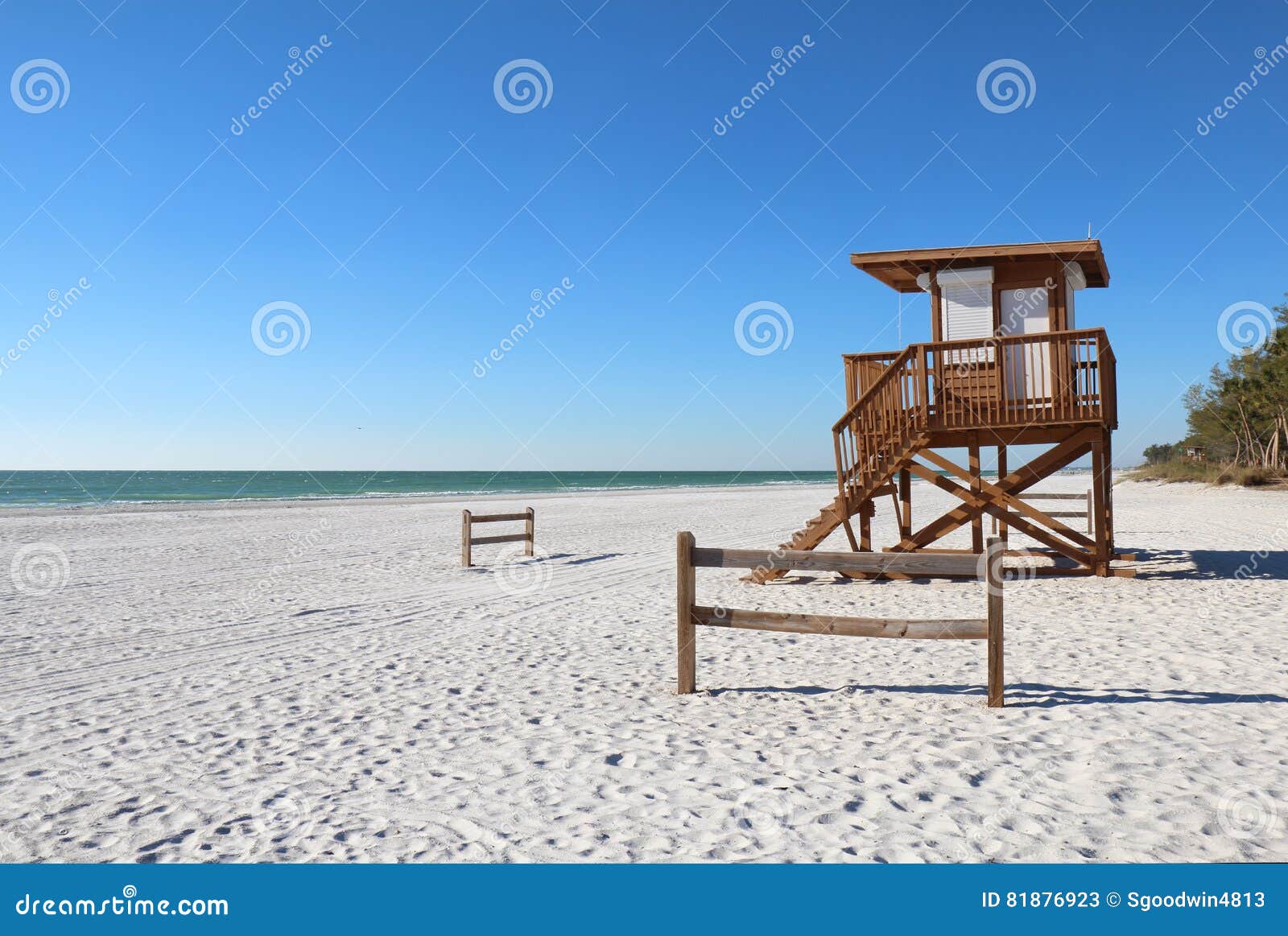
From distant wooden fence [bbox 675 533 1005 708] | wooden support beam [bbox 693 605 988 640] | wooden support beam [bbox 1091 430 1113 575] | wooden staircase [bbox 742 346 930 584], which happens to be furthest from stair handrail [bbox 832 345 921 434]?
wooden support beam [bbox 693 605 988 640]

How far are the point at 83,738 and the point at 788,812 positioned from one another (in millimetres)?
4982

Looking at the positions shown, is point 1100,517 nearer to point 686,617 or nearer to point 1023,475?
point 1023,475

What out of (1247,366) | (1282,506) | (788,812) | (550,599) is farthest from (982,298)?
(1247,366)

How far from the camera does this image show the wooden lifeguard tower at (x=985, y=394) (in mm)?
12281

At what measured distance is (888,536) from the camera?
2173 cm

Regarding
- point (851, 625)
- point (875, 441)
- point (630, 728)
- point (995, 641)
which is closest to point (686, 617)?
point (630, 728)

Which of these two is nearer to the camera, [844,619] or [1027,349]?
[844,619]

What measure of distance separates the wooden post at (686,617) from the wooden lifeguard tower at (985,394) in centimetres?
577

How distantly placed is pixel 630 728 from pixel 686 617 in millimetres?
1224

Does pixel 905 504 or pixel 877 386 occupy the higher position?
pixel 877 386

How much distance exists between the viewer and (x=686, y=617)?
695 centimetres

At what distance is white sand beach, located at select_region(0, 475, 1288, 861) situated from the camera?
165 inches

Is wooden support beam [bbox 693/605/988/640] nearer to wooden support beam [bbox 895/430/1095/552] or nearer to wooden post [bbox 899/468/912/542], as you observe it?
wooden support beam [bbox 895/430/1095/552]

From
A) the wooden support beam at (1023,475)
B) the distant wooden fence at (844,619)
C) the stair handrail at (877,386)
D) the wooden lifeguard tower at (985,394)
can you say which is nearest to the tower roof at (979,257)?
the wooden lifeguard tower at (985,394)
